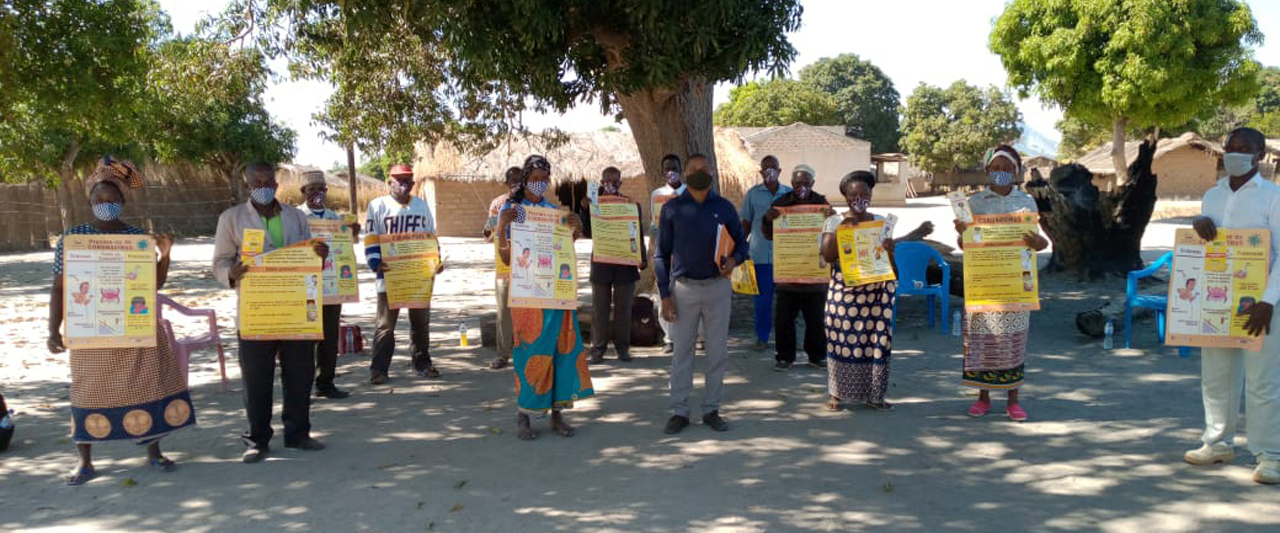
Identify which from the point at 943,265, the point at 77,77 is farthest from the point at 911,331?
the point at 77,77

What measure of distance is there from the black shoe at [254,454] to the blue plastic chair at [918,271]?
6.63 meters

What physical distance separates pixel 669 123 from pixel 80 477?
5.99 metres

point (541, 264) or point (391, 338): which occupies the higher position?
point (541, 264)

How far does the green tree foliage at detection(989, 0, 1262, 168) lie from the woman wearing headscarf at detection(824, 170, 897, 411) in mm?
21556

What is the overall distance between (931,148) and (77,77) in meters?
51.8

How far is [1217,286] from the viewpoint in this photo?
4715 mm

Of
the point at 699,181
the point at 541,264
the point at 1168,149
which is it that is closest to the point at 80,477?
the point at 541,264

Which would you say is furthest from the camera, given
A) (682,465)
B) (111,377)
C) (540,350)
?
(540,350)

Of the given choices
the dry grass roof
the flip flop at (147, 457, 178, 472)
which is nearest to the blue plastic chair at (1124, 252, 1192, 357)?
the flip flop at (147, 457, 178, 472)

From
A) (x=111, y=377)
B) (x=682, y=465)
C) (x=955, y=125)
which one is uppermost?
(x=955, y=125)

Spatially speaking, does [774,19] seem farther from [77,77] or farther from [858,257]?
[77,77]

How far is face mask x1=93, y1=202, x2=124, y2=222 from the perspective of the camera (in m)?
4.91

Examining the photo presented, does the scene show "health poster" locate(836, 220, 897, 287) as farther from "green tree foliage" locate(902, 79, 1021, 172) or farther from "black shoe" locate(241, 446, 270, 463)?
"green tree foliage" locate(902, 79, 1021, 172)

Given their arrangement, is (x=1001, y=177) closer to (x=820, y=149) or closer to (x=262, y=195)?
(x=262, y=195)
